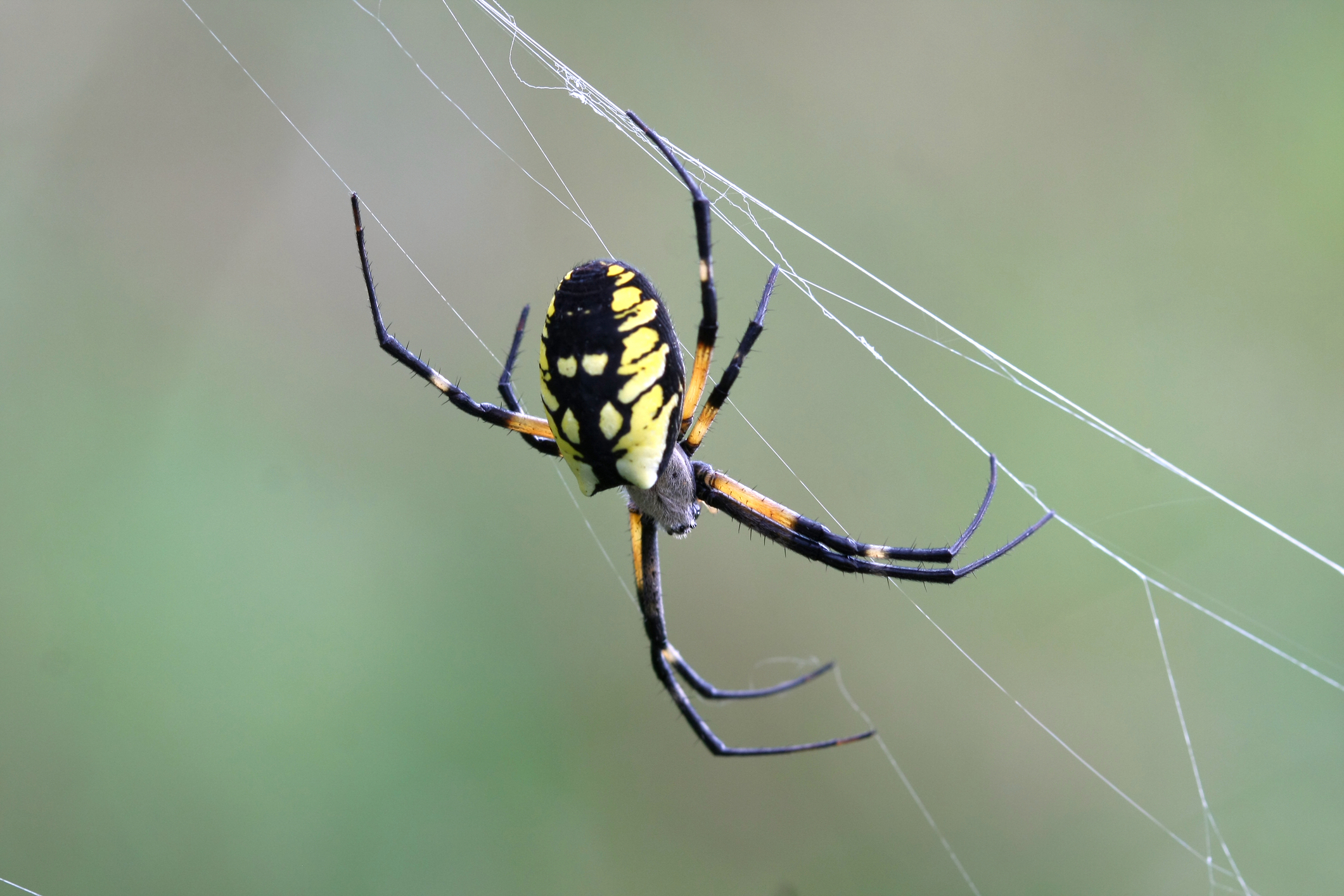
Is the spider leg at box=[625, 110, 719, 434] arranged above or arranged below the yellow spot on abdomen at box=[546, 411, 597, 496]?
above

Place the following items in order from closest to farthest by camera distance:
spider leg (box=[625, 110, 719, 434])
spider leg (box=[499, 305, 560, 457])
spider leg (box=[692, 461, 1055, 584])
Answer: spider leg (box=[625, 110, 719, 434]), spider leg (box=[692, 461, 1055, 584]), spider leg (box=[499, 305, 560, 457])

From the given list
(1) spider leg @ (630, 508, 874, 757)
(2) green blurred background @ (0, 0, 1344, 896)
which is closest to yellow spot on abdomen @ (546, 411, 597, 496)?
(1) spider leg @ (630, 508, 874, 757)

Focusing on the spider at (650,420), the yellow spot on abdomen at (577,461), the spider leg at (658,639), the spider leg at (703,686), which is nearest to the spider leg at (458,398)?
the spider at (650,420)

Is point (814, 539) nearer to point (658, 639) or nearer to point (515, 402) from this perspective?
point (658, 639)

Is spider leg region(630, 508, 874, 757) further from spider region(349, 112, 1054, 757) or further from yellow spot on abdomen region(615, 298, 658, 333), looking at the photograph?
yellow spot on abdomen region(615, 298, 658, 333)

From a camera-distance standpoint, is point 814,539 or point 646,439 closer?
point 646,439

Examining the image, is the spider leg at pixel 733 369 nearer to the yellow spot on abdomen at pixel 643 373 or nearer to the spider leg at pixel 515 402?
the yellow spot on abdomen at pixel 643 373

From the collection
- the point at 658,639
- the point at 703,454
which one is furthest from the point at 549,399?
the point at 703,454
